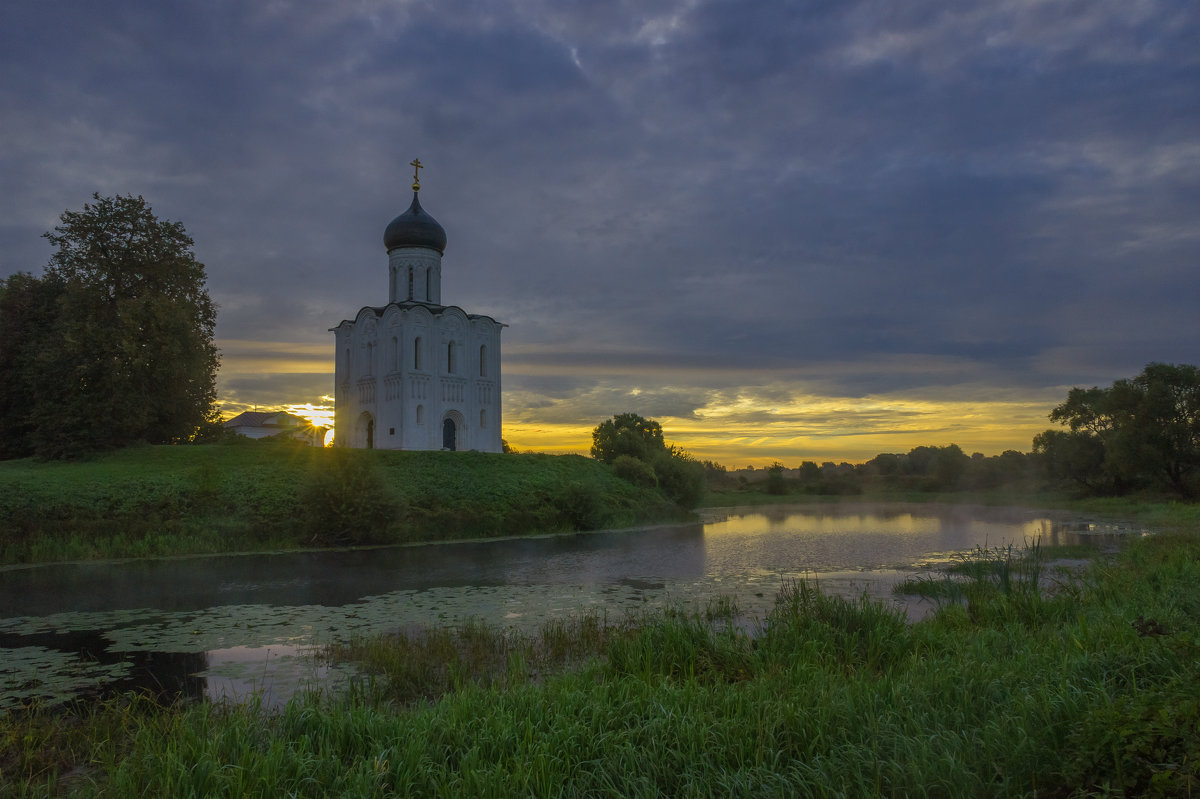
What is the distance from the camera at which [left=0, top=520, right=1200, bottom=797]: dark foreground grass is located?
12.2ft

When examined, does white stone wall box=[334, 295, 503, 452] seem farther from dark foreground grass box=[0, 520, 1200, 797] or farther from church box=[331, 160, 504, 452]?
dark foreground grass box=[0, 520, 1200, 797]

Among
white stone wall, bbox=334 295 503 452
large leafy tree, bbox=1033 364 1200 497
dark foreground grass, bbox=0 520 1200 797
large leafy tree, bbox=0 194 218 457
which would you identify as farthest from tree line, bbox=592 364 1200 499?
dark foreground grass, bbox=0 520 1200 797

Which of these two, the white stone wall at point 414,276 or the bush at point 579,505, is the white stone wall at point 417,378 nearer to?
the white stone wall at point 414,276

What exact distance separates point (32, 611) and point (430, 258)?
30385 millimetres

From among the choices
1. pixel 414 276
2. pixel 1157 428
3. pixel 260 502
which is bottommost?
pixel 260 502

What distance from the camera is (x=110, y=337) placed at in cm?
2644

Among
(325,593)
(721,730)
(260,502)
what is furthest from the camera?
(260,502)

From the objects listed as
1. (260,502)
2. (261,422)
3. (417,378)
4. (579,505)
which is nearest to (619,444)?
(417,378)

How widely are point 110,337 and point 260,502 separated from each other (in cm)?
1058

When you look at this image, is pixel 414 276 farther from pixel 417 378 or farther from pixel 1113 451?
pixel 1113 451

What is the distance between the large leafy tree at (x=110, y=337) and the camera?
26062mm

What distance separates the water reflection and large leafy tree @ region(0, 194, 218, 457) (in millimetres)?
12454

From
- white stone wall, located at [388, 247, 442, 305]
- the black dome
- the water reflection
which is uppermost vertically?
the black dome

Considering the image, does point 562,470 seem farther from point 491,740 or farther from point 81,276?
point 491,740
